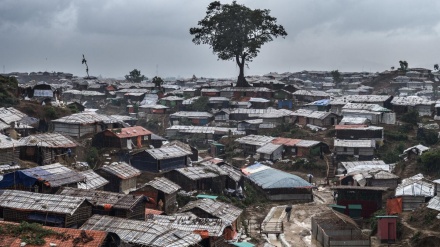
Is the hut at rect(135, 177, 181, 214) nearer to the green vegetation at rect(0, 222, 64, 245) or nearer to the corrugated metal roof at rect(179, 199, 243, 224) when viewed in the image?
the corrugated metal roof at rect(179, 199, 243, 224)

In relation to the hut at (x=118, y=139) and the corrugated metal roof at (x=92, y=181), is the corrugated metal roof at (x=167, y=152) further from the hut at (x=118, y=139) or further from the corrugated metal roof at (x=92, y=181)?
the corrugated metal roof at (x=92, y=181)

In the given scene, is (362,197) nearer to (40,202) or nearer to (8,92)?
(40,202)

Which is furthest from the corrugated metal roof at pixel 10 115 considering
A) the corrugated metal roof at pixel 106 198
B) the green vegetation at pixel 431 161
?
the green vegetation at pixel 431 161

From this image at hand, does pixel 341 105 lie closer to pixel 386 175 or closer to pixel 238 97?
pixel 238 97

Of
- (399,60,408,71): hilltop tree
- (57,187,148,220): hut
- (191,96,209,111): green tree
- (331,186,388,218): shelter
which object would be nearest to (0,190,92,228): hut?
(57,187,148,220): hut

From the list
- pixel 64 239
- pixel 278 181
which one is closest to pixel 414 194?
pixel 278 181
